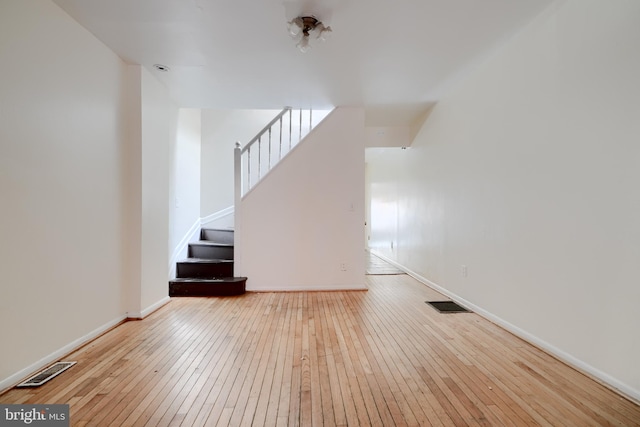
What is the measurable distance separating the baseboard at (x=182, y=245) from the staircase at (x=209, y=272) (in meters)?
0.08

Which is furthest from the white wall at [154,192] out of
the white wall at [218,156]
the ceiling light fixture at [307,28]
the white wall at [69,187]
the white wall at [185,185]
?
the white wall at [218,156]

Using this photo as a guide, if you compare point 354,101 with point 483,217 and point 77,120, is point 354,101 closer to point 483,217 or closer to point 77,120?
point 483,217

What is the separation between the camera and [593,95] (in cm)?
184

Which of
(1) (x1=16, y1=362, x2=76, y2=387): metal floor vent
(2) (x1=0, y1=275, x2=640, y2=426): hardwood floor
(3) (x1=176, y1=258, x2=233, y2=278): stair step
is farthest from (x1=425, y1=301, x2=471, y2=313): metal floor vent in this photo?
(1) (x1=16, y1=362, x2=76, y2=387): metal floor vent

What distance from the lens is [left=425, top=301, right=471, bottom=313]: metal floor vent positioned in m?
3.14

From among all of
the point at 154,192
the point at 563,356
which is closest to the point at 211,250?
the point at 154,192

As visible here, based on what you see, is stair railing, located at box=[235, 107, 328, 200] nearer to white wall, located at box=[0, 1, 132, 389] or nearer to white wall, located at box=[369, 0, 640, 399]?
white wall, located at box=[0, 1, 132, 389]

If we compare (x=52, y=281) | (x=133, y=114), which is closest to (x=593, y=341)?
(x=52, y=281)

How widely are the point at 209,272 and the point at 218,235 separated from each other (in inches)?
34.7

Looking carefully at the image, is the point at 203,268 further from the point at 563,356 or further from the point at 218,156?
the point at 563,356

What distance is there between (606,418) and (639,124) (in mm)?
1574

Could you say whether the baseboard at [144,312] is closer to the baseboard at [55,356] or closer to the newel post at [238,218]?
the baseboard at [55,356]

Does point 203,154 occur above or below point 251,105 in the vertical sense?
below

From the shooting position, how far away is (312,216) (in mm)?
4059
